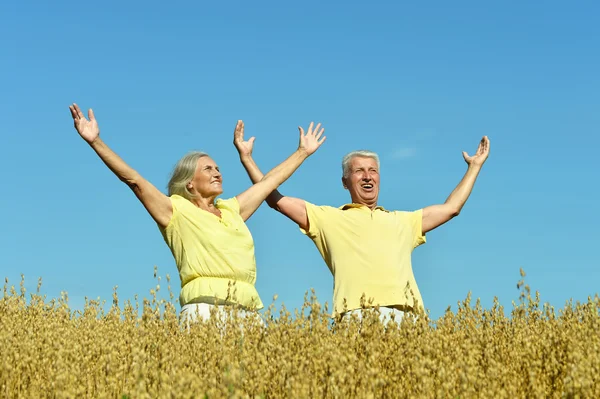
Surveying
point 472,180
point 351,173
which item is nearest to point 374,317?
point 351,173

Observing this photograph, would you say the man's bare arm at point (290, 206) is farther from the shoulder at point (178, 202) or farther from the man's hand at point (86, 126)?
the man's hand at point (86, 126)

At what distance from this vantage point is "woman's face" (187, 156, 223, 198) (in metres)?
6.64

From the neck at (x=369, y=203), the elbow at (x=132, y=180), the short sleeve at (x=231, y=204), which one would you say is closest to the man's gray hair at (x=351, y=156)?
the neck at (x=369, y=203)

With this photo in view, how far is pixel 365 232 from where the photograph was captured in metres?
6.62

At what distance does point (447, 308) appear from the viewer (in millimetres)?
4684

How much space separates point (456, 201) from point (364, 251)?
143 cm

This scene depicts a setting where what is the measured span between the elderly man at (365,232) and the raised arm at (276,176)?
1 centimetres

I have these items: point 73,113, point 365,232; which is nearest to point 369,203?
point 365,232

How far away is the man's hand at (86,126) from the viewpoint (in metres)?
6.10

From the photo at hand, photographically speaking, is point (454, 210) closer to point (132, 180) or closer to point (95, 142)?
point (132, 180)

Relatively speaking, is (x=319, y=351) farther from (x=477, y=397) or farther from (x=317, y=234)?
(x=317, y=234)

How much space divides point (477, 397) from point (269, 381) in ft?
3.57

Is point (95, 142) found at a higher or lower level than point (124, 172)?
higher

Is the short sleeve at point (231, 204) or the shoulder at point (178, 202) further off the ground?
the short sleeve at point (231, 204)
